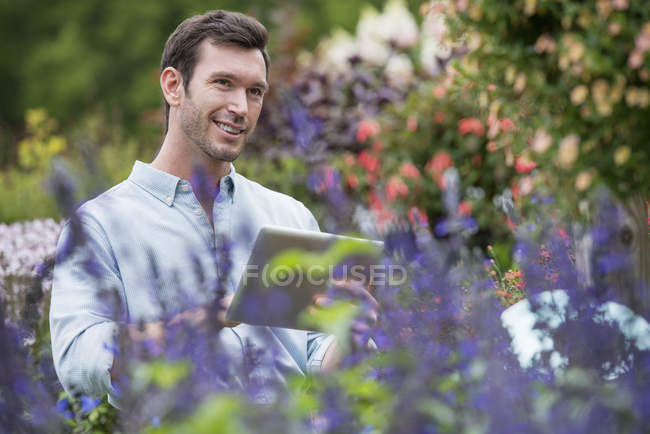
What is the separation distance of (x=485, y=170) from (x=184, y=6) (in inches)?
553

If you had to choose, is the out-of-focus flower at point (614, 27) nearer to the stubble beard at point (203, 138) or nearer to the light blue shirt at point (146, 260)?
the light blue shirt at point (146, 260)

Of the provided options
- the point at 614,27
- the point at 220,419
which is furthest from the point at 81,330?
the point at 614,27

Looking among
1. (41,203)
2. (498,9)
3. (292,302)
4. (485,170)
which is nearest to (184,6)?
(41,203)

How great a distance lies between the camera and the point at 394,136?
5977mm

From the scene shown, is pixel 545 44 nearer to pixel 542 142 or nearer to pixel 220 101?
pixel 542 142

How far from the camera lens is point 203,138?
2768 millimetres

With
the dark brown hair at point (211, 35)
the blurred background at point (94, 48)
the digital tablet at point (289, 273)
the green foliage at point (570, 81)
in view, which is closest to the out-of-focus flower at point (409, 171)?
the green foliage at point (570, 81)

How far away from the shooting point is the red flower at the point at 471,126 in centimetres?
547

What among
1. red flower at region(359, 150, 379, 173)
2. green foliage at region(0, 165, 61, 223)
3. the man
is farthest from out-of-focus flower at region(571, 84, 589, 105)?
green foliage at region(0, 165, 61, 223)

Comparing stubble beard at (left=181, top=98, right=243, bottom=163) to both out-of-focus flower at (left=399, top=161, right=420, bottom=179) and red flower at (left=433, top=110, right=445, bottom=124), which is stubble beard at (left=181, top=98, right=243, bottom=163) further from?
red flower at (left=433, top=110, right=445, bottom=124)

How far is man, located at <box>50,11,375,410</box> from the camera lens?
7.97 ft

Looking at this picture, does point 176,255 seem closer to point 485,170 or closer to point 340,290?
point 340,290

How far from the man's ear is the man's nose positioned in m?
0.22

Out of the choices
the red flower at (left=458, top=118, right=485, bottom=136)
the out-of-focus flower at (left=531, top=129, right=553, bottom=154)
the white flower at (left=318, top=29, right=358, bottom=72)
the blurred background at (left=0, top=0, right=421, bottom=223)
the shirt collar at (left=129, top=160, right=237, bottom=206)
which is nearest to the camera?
the shirt collar at (left=129, top=160, right=237, bottom=206)
